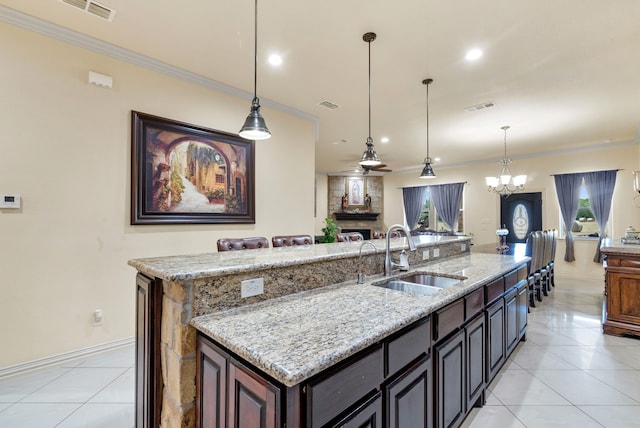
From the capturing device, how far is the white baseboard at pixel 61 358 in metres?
2.34

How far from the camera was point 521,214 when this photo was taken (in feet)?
23.6

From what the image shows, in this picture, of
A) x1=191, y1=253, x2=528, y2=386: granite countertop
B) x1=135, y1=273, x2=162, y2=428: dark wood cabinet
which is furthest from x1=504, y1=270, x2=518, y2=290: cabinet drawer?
x1=135, y1=273, x2=162, y2=428: dark wood cabinet

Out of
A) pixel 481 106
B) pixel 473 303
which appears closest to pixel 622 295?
pixel 473 303

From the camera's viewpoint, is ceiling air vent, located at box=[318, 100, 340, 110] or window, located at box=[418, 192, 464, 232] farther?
window, located at box=[418, 192, 464, 232]

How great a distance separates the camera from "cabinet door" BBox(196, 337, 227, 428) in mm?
1102

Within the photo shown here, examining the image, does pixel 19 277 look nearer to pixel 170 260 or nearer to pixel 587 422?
pixel 170 260

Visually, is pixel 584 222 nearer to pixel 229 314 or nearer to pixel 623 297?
pixel 623 297

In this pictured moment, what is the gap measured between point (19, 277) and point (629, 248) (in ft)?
19.1

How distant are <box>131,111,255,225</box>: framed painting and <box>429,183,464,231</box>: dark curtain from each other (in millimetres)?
6286

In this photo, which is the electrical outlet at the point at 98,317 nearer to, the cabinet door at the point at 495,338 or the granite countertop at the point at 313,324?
the granite countertop at the point at 313,324

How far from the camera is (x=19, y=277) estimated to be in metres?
2.39

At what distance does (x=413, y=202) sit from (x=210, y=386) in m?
8.56

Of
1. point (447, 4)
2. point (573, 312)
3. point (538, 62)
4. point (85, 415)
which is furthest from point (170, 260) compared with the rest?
point (573, 312)

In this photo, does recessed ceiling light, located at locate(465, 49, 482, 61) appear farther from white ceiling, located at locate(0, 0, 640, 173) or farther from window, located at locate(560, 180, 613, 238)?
window, located at locate(560, 180, 613, 238)
